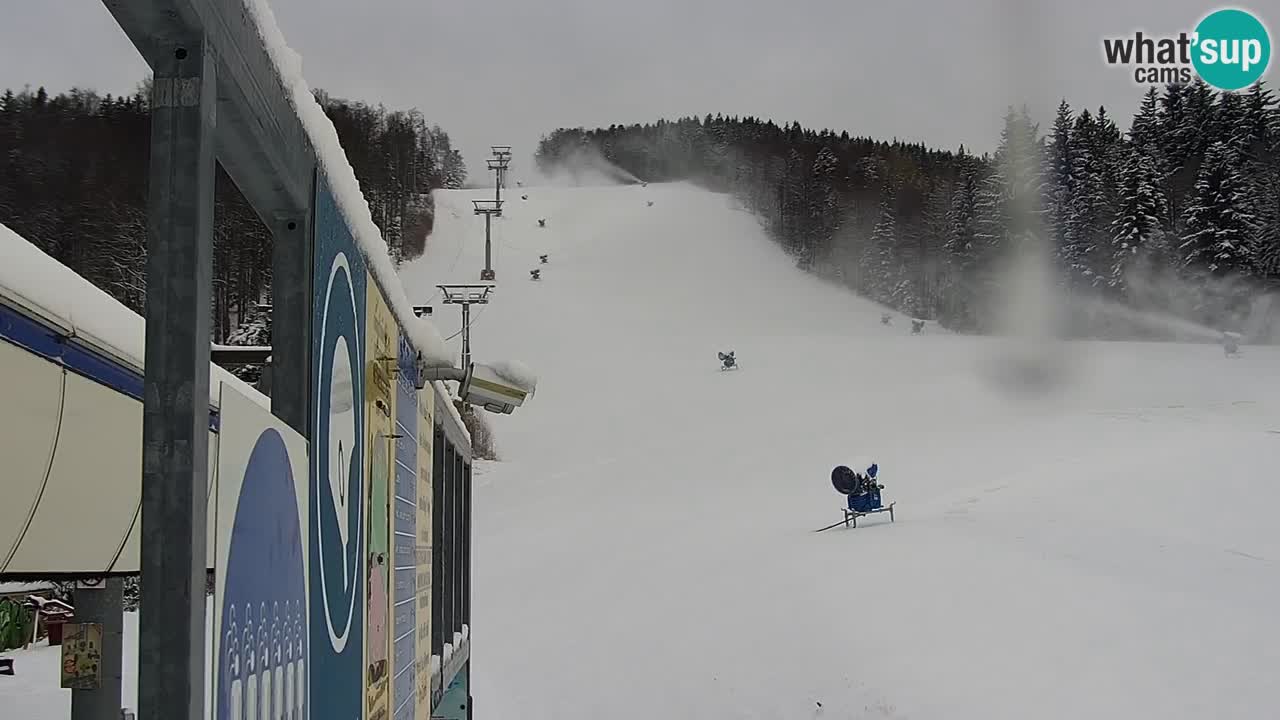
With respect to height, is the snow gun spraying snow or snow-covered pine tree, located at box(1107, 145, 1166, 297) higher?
snow-covered pine tree, located at box(1107, 145, 1166, 297)

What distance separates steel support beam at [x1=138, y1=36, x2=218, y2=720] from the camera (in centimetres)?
130

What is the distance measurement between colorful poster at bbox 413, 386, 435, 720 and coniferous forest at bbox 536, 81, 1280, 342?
137ft

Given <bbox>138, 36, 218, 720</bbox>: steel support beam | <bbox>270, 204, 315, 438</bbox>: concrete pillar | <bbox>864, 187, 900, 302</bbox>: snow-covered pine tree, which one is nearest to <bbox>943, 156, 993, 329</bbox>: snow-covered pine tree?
<bbox>864, 187, 900, 302</bbox>: snow-covered pine tree

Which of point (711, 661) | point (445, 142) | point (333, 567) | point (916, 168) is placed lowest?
point (711, 661)

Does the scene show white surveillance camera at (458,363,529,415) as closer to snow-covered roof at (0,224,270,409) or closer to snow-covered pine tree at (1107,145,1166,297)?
snow-covered roof at (0,224,270,409)

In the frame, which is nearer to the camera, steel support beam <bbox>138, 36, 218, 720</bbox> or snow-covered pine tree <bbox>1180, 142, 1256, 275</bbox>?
steel support beam <bbox>138, 36, 218, 720</bbox>

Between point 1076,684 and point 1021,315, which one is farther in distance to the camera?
point 1021,315

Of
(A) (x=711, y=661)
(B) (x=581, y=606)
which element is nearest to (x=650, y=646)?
(A) (x=711, y=661)

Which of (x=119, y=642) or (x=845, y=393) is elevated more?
(x=845, y=393)

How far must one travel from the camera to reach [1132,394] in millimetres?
30578

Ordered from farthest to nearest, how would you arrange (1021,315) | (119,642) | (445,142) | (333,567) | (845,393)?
(445,142)
(1021,315)
(845,393)
(119,642)
(333,567)

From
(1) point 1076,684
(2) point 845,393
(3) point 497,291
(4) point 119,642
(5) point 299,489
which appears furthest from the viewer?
(3) point 497,291

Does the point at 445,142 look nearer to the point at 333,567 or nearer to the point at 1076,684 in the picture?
the point at 1076,684

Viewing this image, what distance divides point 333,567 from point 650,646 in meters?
10.7
